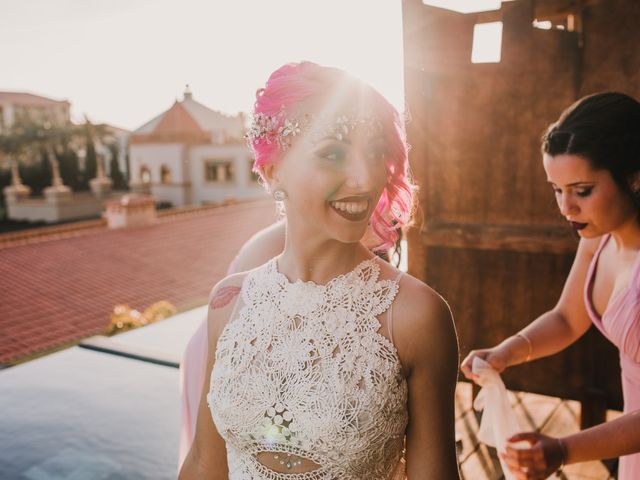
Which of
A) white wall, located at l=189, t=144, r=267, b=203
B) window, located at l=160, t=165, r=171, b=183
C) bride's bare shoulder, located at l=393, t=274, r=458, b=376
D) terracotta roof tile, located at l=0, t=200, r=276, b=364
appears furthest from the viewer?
window, located at l=160, t=165, r=171, b=183

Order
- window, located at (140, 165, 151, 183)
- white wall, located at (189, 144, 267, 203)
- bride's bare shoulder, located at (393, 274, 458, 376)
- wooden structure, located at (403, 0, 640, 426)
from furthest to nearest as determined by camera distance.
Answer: window, located at (140, 165, 151, 183) < white wall, located at (189, 144, 267, 203) < wooden structure, located at (403, 0, 640, 426) < bride's bare shoulder, located at (393, 274, 458, 376)

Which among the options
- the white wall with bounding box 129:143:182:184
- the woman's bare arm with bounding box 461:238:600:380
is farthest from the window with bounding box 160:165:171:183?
the woman's bare arm with bounding box 461:238:600:380

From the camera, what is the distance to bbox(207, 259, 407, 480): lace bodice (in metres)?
1.14

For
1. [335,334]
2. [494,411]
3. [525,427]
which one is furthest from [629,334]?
[525,427]

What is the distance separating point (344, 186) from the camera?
116 centimetres

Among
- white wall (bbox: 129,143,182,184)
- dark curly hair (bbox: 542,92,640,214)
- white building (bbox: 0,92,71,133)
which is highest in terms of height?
white building (bbox: 0,92,71,133)

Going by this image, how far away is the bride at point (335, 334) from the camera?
1143 millimetres

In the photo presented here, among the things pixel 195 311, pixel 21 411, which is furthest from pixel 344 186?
pixel 195 311

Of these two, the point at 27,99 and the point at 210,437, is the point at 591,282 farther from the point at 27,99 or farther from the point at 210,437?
the point at 27,99

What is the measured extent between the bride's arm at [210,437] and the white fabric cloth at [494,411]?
2.26ft

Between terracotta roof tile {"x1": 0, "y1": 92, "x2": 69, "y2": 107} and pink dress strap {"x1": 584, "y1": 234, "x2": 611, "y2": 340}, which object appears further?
terracotta roof tile {"x1": 0, "y1": 92, "x2": 69, "y2": 107}

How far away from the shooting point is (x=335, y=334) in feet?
4.01

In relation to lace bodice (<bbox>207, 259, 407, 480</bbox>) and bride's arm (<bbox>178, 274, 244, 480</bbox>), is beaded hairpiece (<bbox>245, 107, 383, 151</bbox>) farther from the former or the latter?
bride's arm (<bbox>178, 274, 244, 480</bbox>)

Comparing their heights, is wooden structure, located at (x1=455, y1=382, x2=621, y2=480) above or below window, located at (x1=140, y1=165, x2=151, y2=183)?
below
